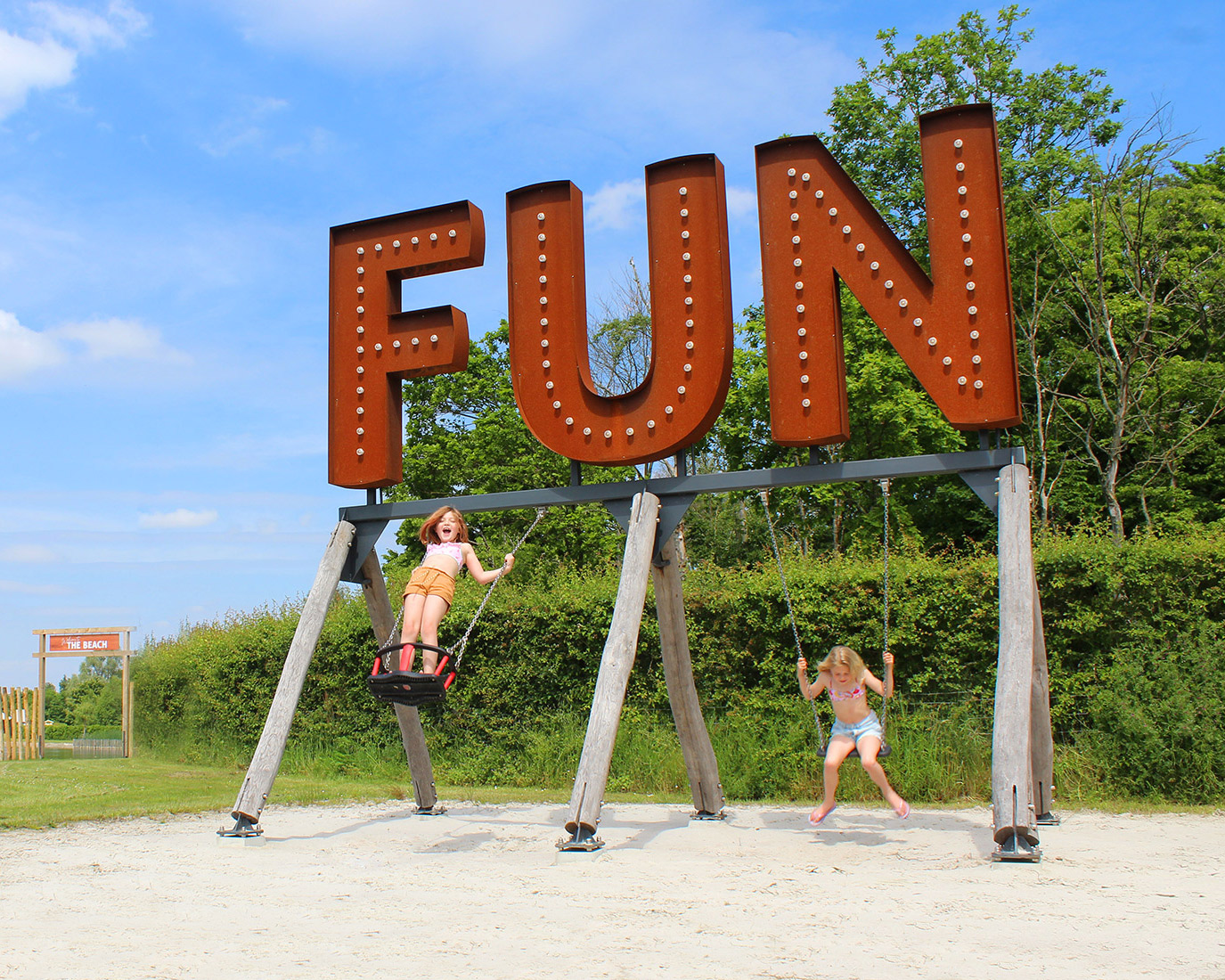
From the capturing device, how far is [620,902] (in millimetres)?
5277

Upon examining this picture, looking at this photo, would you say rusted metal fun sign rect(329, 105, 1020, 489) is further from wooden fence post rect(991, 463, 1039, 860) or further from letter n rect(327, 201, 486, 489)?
wooden fence post rect(991, 463, 1039, 860)

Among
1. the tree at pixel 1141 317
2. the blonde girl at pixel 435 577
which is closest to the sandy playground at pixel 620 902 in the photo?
the blonde girl at pixel 435 577

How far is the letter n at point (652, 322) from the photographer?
7.59 metres

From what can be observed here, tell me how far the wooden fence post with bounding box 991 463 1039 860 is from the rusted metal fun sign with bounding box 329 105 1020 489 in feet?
2.25

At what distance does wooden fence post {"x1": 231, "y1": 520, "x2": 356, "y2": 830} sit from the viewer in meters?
7.50

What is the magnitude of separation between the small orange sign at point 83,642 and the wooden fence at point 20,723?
1.28m

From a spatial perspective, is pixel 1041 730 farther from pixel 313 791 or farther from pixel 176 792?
pixel 176 792

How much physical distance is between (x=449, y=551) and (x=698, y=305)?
2561mm

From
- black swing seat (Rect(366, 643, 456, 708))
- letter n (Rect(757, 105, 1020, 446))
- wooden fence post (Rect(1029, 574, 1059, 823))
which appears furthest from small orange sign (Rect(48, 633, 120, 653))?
wooden fence post (Rect(1029, 574, 1059, 823))

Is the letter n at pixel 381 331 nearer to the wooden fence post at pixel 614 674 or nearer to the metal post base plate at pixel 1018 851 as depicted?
the wooden fence post at pixel 614 674

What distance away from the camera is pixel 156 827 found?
832 centimetres

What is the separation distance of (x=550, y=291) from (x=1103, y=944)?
Answer: 5.62 meters

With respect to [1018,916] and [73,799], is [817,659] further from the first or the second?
[73,799]

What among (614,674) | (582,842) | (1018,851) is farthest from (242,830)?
(1018,851)
